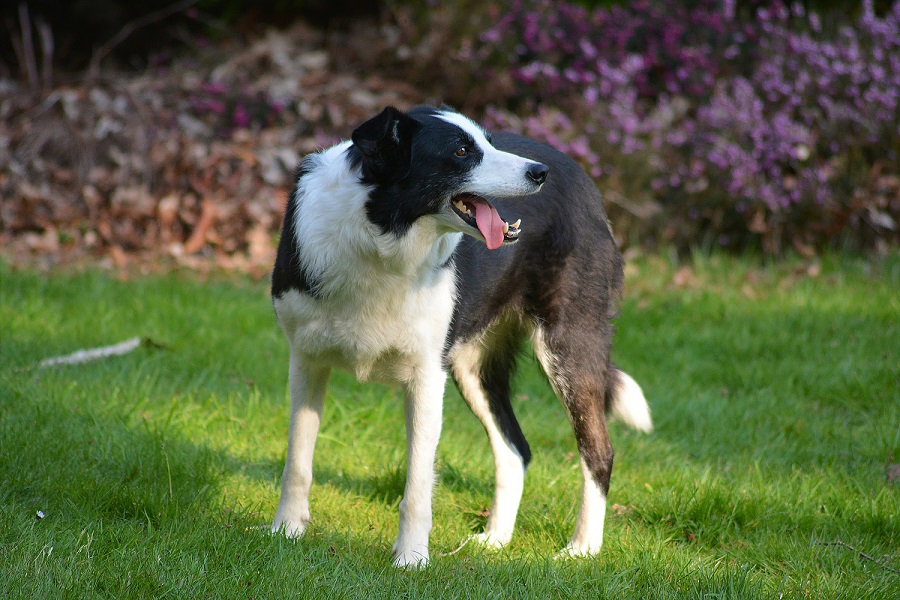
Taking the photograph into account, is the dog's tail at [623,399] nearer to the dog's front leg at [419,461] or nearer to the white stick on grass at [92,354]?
the dog's front leg at [419,461]

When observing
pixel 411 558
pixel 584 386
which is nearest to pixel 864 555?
pixel 584 386

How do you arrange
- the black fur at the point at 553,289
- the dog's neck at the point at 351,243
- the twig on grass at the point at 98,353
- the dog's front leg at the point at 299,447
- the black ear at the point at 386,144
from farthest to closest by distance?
1. the twig on grass at the point at 98,353
2. the black fur at the point at 553,289
3. the dog's front leg at the point at 299,447
4. the dog's neck at the point at 351,243
5. the black ear at the point at 386,144

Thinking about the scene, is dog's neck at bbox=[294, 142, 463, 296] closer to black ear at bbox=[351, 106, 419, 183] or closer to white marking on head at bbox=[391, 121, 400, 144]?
black ear at bbox=[351, 106, 419, 183]

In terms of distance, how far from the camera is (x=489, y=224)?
2998mm

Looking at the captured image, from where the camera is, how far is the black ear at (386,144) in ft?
9.60

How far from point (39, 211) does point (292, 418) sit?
14.7 ft

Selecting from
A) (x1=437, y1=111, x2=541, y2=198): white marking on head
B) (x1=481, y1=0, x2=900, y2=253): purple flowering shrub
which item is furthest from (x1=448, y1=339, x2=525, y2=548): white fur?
(x1=481, y1=0, x2=900, y2=253): purple flowering shrub

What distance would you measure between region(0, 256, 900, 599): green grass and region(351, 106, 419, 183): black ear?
1248 millimetres

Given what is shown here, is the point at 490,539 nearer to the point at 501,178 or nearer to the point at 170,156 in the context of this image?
the point at 501,178

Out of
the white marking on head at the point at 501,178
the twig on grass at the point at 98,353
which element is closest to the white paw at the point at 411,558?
the white marking on head at the point at 501,178

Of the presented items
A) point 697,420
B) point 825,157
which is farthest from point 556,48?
point 697,420

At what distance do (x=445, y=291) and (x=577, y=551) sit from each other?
1.06 metres

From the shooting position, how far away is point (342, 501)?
363 cm

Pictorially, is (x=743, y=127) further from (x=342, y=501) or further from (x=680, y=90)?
(x=342, y=501)
